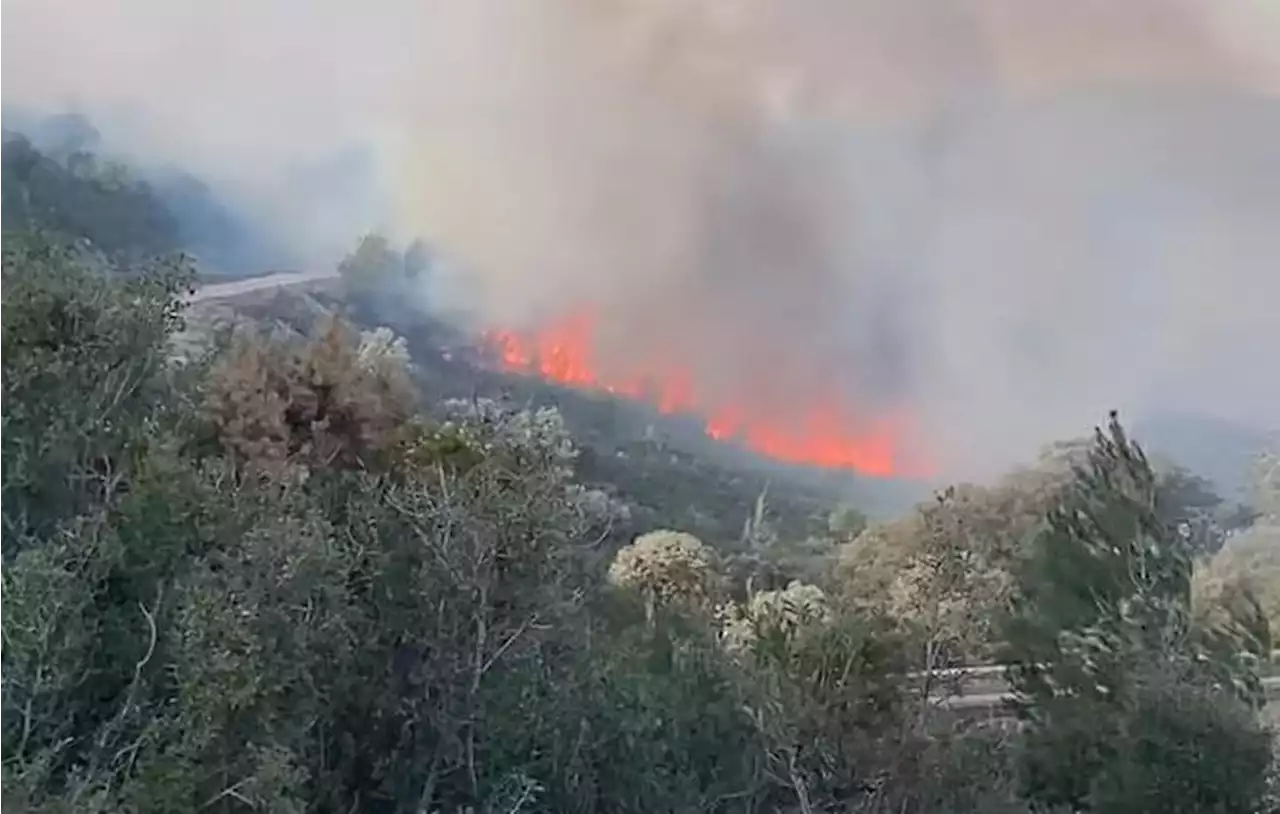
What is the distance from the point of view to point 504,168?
70.8 ft

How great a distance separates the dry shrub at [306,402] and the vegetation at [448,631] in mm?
26

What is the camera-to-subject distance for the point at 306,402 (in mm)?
6410

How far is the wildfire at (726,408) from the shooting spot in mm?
20750

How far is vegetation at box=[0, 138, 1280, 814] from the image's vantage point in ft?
11.6

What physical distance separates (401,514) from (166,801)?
141 centimetres

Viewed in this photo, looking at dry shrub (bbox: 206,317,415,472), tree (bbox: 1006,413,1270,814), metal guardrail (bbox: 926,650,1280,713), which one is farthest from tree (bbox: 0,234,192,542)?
tree (bbox: 1006,413,1270,814)

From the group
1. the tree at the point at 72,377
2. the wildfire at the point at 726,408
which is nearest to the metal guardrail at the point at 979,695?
the tree at the point at 72,377

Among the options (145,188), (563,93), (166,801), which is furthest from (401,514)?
(563,93)

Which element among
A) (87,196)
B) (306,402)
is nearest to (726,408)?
(87,196)

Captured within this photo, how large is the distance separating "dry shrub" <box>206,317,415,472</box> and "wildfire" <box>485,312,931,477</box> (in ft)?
43.2

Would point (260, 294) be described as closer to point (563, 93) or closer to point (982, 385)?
point (563, 93)

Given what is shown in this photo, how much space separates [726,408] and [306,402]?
1650 centimetres

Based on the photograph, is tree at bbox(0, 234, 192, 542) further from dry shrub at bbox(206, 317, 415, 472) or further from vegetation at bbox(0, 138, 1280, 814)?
dry shrub at bbox(206, 317, 415, 472)

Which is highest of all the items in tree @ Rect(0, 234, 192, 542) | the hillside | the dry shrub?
the hillside
